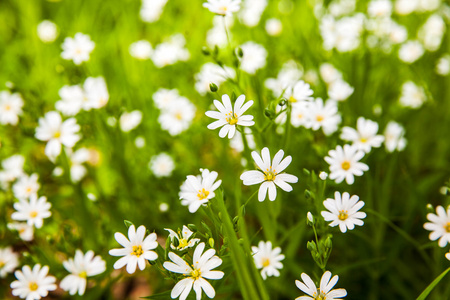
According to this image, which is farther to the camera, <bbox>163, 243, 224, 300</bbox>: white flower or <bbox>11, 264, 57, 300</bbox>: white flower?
<bbox>11, 264, 57, 300</bbox>: white flower

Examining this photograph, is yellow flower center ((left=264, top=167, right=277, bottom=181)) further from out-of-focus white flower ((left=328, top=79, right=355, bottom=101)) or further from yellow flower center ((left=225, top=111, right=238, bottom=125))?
out-of-focus white flower ((left=328, top=79, right=355, bottom=101))

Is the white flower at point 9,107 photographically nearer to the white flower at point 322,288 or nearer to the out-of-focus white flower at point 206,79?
the out-of-focus white flower at point 206,79

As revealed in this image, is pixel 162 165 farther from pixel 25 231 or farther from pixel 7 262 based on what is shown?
pixel 7 262

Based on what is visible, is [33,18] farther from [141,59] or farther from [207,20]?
[207,20]

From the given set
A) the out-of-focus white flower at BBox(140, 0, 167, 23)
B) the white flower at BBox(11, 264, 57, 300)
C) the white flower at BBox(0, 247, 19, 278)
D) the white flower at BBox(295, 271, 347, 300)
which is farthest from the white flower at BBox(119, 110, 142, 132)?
the white flower at BBox(295, 271, 347, 300)

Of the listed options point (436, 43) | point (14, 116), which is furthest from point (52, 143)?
point (436, 43)

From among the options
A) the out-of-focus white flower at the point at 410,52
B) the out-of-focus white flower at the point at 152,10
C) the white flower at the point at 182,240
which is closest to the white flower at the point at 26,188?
the white flower at the point at 182,240

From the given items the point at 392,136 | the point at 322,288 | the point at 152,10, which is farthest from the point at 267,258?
the point at 152,10
